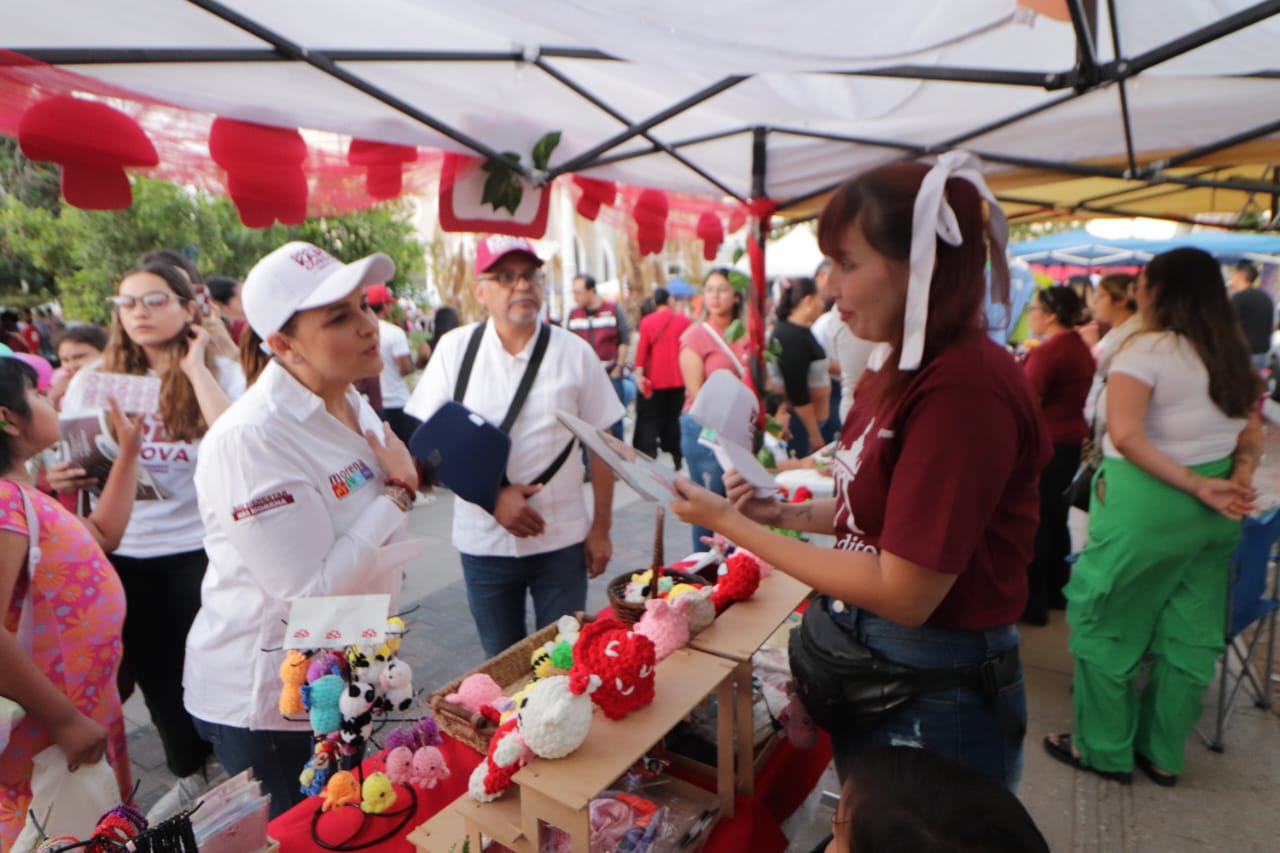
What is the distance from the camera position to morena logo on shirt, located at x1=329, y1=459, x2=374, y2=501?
5.46 feet

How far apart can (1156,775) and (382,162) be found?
3.88 m

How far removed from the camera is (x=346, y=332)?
5.59 ft

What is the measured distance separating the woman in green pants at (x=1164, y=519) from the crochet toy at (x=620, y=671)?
7.17 feet

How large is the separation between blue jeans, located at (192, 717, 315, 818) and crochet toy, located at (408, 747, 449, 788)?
39 centimetres

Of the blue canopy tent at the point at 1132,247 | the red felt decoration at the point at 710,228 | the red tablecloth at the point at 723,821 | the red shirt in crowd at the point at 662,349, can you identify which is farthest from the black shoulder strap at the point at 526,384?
the blue canopy tent at the point at 1132,247

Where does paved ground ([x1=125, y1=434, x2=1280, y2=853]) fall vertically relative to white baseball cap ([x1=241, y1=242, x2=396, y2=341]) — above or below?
below

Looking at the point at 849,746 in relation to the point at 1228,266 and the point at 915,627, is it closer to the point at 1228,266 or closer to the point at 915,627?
the point at 915,627

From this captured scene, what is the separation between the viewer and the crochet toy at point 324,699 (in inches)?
52.2

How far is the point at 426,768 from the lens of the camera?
149 centimetres

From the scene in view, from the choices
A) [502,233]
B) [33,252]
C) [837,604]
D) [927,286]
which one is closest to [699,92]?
[502,233]

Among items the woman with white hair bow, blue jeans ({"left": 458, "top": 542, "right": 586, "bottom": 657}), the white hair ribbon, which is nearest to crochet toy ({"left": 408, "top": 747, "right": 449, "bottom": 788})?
the woman with white hair bow

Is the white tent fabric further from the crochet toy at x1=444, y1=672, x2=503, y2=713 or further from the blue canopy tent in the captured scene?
the blue canopy tent

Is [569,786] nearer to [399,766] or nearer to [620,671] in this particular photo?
[620,671]

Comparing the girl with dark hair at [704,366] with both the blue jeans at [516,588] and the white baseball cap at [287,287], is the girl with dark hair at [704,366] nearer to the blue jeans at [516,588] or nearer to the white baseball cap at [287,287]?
the blue jeans at [516,588]
